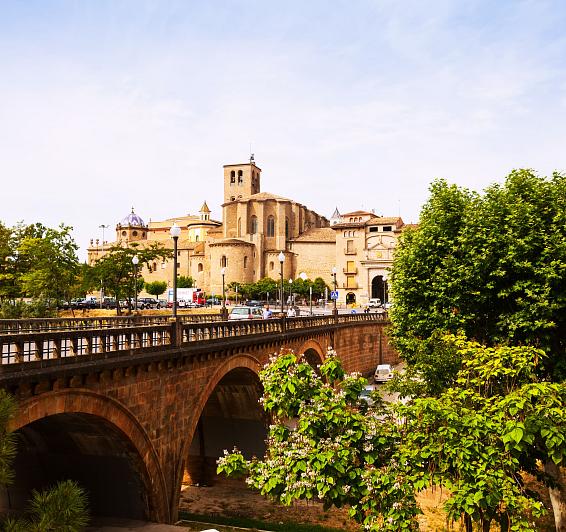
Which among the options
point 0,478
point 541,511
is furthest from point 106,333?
point 541,511

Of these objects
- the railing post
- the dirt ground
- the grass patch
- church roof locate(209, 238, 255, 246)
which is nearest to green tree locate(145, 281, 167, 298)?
church roof locate(209, 238, 255, 246)

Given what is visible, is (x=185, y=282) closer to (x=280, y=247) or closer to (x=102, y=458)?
(x=280, y=247)

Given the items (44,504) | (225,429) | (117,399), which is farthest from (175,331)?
(225,429)

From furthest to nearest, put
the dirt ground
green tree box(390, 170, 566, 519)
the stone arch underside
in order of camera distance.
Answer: the stone arch underside → the dirt ground → green tree box(390, 170, 566, 519)

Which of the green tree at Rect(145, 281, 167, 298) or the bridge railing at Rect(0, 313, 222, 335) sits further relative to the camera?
the green tree at Rect(145, 281, 167, 298)

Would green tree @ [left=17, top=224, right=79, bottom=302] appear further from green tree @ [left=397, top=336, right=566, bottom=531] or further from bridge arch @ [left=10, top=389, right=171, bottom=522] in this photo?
green tree @ [left=397, top=336, right=566, bottom=531]

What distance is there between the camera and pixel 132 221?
14175 cm

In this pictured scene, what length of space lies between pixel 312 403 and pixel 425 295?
443 inches

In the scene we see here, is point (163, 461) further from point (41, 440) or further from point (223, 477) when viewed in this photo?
point (223, 477)

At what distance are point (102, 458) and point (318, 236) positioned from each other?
3679 inches

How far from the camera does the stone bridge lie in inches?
429

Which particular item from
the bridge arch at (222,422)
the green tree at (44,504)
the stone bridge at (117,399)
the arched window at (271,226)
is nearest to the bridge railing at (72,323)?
the stone bridge at (117,399)

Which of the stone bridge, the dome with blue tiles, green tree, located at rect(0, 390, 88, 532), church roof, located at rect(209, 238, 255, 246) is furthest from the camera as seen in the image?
the dome with blue tiles

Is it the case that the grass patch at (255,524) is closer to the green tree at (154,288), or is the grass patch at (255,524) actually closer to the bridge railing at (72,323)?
the bridge railing at (72,323)
